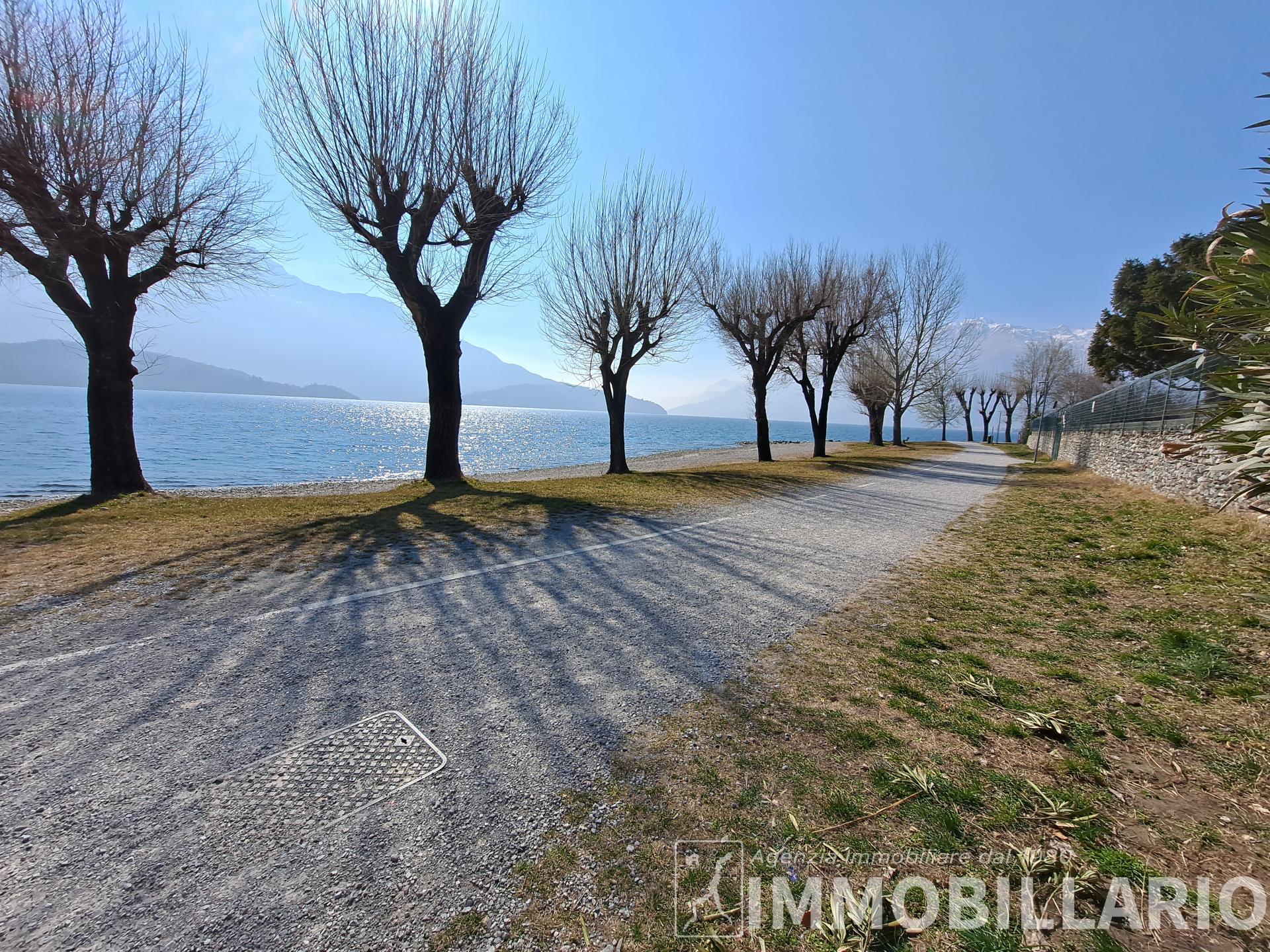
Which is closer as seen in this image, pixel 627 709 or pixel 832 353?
pixel 627 709

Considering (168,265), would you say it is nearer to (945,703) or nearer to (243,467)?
(945,703)

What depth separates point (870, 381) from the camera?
37.3 m

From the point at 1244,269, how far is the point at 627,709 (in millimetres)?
3738

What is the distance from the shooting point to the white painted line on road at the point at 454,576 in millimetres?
4262

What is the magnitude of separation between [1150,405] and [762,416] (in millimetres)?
12574

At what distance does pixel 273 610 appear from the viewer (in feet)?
13.8

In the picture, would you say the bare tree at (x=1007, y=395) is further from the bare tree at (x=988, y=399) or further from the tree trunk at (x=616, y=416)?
the tree trunk at (x=616, y=416)

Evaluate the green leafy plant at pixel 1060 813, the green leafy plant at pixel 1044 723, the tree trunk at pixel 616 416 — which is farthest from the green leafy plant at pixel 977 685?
the tree trunk at pixel 616 416

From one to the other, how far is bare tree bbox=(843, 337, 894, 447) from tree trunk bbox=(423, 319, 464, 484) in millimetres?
24855

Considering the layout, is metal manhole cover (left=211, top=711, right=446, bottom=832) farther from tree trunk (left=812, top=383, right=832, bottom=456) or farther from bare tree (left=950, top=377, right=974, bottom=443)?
bare tree (left=950, top=377, right=974, bottom=443)

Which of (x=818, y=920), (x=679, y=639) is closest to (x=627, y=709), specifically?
(x=679, y=639)

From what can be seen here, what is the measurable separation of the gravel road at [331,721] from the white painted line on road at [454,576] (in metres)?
0.04

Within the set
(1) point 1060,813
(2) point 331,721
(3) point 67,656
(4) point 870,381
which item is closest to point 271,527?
(3) point 67,656

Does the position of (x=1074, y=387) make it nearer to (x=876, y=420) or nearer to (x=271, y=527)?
(x=876, y=420)
